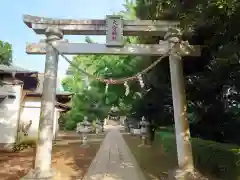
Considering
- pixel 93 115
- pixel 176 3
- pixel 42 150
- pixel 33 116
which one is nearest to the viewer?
pixel 176 3

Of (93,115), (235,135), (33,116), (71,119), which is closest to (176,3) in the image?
(235,135)

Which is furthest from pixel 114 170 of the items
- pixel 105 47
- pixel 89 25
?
pixel 89 25

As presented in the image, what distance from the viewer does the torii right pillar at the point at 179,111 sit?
6371 millimetres

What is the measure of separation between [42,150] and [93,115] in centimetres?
2210

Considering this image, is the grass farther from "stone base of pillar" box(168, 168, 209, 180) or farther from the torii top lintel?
the torii top lintel

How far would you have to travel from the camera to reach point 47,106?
665cm

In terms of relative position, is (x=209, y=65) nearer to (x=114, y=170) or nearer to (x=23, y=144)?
(x=114, y=170)

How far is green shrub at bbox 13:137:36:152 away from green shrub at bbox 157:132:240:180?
10543 millimetres

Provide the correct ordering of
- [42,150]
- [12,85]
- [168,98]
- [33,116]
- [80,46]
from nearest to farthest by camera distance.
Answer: [42,150] → [80,46] → [168,98] → [12,85] → [33,116]

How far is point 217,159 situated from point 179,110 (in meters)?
1.76

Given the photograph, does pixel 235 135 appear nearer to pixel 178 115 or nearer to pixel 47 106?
pixel 178 115

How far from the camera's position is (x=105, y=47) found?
697 cm

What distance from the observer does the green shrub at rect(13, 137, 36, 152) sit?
13.8 metres

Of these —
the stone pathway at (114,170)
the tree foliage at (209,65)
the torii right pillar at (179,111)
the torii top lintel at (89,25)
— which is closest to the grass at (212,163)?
the stone pathway at (114,170)
